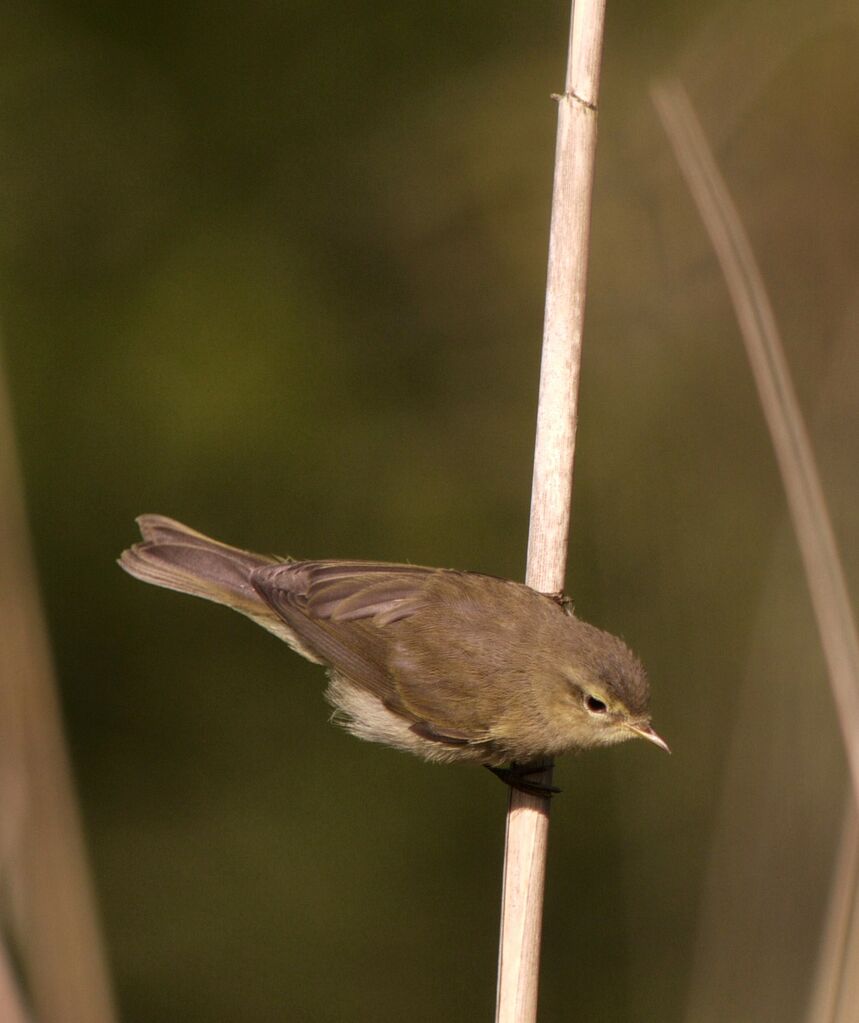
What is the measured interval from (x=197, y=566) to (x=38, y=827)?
2.70 feet

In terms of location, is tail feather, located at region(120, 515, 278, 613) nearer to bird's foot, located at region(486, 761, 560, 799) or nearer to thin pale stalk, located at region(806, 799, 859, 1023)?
bird's foot, located at region(486, 761, 560, 799)

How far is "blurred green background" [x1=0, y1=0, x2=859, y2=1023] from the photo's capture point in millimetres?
3865

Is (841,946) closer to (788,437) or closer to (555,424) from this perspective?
(788,437)

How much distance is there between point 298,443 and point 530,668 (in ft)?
5.56

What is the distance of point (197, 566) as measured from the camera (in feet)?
10.7

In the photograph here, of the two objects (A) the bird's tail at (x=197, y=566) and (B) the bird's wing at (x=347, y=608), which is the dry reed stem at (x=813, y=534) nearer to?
(B) the bird's wing at (x=347, y=608)

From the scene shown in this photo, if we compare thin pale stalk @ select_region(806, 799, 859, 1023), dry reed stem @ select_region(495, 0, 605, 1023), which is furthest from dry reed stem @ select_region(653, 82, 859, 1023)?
dry reed stem @ select_region(495, 0, 605, 1023)

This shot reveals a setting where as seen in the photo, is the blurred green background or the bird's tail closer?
the bird's tail

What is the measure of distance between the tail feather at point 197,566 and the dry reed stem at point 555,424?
2.86 ft

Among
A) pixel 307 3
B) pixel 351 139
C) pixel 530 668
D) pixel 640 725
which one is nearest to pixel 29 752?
pixel 530 668

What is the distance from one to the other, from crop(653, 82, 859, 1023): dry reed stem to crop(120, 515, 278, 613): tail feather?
140cm

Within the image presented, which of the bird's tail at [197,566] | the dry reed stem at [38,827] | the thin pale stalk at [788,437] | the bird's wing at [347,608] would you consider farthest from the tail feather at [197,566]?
the thin pale stalk at [788,437]

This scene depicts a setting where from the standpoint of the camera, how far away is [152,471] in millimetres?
4129

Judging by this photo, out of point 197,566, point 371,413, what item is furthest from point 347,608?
point 371,413
